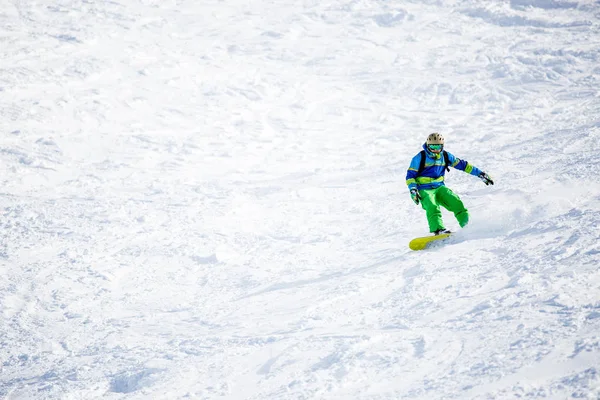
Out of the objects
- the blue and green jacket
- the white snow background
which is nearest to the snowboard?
the white snow background

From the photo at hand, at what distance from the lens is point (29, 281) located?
9.31 m

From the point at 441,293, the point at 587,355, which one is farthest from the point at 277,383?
the point at 587,355

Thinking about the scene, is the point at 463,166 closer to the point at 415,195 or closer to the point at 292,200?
the point at 415,195

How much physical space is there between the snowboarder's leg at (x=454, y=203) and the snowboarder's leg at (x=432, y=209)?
13cm

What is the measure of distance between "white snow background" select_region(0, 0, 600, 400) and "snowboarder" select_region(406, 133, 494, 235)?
34 cm

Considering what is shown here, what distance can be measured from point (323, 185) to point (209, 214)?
303 cm

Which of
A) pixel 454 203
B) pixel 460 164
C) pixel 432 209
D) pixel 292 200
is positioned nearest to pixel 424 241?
pixel 432 209

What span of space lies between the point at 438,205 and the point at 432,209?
0.20 m

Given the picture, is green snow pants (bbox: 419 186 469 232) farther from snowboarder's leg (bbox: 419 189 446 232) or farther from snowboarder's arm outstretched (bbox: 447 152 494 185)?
snowboarder's arm outstretched (bbox: 447 152 494 185)

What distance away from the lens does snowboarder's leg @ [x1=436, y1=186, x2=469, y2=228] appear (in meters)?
8.33

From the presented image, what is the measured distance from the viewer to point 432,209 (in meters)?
8.21

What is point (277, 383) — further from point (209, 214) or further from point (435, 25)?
point (435, 25)

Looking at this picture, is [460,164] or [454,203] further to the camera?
[460,164]

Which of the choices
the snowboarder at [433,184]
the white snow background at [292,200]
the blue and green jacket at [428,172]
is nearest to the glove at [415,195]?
the snowboarder at [433,184]
